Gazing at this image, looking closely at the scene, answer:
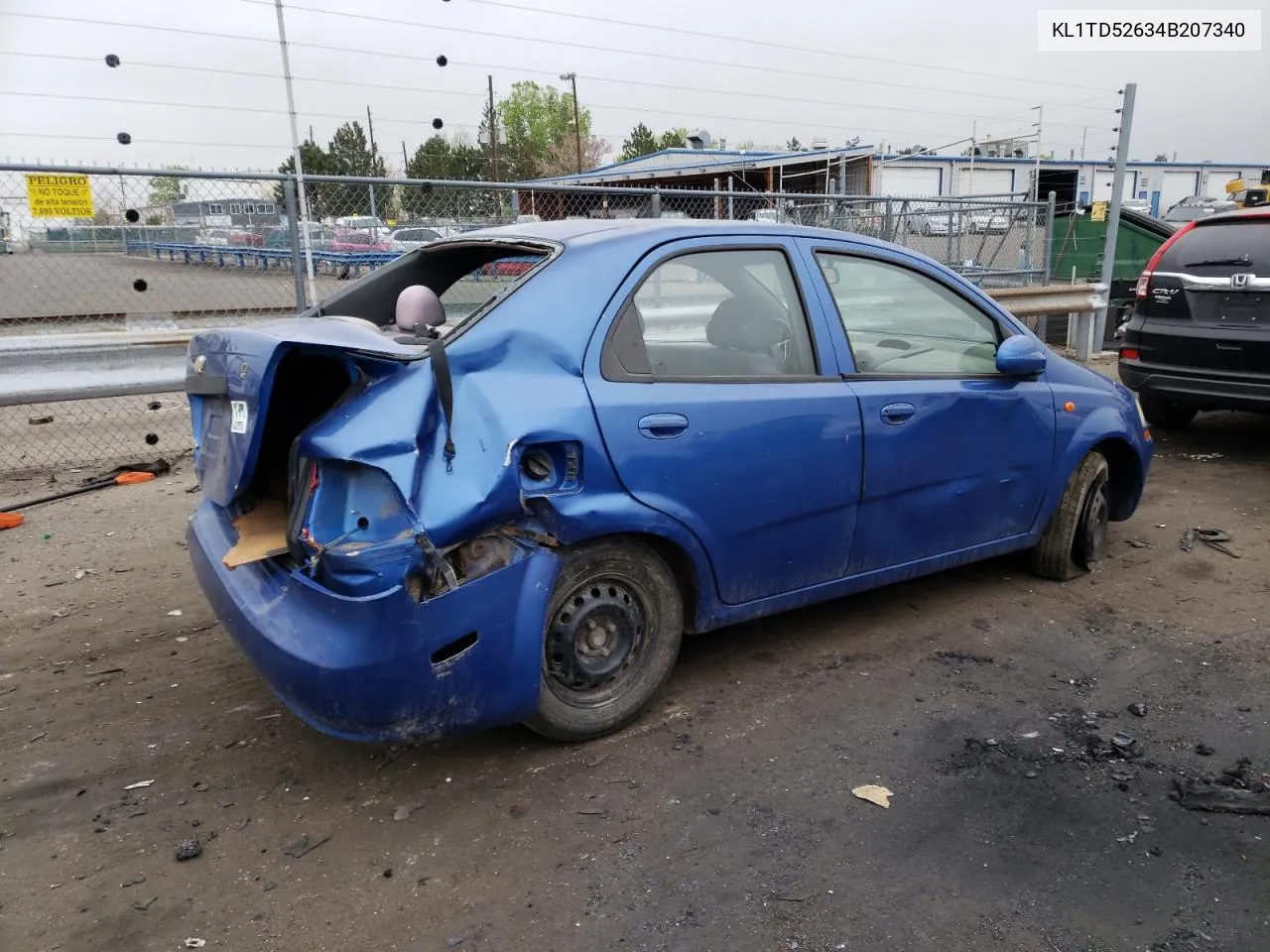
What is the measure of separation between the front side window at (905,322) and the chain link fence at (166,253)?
7.53 feet

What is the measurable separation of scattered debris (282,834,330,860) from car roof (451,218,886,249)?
6.71ft

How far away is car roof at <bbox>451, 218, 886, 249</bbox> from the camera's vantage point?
3256mm

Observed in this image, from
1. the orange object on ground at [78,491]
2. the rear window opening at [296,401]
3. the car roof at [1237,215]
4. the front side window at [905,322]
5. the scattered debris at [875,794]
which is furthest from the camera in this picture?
the car roof at [1237,215]

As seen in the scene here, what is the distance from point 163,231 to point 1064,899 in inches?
271

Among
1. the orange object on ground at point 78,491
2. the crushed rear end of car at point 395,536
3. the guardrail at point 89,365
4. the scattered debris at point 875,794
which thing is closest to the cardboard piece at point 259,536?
the crushed rear end of car at point 395,536

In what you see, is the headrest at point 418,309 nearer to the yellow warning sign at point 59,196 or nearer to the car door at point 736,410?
the car door at point 736,410

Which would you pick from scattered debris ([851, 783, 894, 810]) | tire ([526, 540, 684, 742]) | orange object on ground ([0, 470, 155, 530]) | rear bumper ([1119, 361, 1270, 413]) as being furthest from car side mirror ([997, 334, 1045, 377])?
orange object on ground ([0, 470, 155, 530])

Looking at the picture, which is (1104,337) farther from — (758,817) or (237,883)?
(237,883)

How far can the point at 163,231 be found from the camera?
6750 millimetres

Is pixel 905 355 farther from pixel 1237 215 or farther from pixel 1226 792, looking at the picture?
pixel 1237 215

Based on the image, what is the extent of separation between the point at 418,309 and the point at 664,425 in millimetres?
1199

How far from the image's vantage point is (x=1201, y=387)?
6711 millimetres

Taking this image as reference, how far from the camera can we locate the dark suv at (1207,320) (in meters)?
6.41

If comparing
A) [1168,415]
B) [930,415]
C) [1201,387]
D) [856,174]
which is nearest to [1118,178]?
[1168,415]
